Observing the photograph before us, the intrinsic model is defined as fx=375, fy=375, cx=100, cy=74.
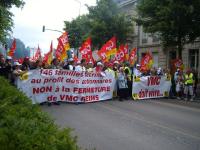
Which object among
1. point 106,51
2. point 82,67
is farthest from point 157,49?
point 82,67

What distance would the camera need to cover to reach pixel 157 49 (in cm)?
3594

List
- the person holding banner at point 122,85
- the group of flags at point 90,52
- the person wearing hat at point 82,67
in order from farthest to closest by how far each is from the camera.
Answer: the group of flags at point 90,52
the person holding banner at point 122,85
the person wearing hat at point 82,67

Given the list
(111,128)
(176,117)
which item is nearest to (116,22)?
(176,117)

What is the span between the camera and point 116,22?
120ft

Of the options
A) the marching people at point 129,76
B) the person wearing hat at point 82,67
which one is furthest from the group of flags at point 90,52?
the marching people at point 129,76

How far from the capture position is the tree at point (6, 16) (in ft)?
56.9

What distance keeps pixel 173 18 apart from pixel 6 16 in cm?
975

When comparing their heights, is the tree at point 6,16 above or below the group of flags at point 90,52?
above

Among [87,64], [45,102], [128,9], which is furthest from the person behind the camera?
[128,9]

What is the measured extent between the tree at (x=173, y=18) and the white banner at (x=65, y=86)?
781 cm

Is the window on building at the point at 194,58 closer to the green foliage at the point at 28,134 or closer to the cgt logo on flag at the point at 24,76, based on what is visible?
the cgt logo on flag at the point at 24,76

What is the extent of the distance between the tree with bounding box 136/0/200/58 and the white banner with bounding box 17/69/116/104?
781 centimetres

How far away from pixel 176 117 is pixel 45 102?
491 centimetres

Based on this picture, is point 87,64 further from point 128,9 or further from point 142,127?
point 128,9
